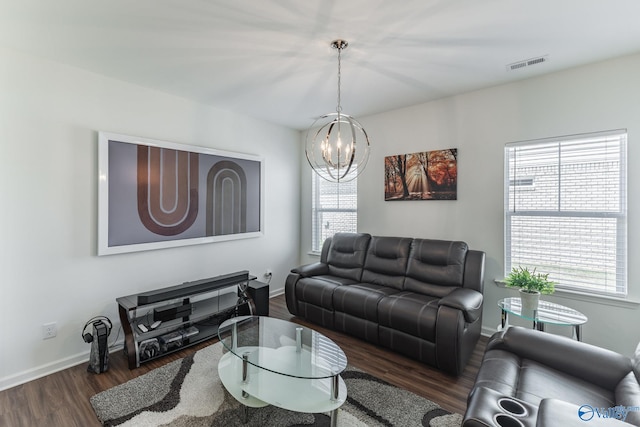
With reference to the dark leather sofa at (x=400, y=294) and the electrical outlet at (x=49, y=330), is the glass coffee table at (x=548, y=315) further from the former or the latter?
the electrical outlet at (x=49, y=330)

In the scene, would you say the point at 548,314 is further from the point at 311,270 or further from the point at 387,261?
the point at 311,270

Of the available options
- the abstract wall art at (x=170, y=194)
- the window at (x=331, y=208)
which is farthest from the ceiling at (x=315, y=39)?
the window at (x=331, y=208)

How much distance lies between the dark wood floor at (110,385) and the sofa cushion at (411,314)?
0.32 metres

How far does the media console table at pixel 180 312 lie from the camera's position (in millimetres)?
2664

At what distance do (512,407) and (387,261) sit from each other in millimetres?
2278

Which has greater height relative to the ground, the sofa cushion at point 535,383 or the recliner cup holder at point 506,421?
the recliner cup holder at point 506,421

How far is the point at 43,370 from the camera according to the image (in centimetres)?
253

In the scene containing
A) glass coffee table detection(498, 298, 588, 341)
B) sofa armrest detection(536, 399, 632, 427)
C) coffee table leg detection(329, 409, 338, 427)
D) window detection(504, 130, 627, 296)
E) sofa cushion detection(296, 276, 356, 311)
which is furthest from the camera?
sofa cushion detection(296, 276, 356, 311)

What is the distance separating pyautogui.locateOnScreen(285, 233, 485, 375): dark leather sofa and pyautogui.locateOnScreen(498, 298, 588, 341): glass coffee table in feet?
0.86

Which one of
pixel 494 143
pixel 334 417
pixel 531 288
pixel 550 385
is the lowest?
pixel 334 417

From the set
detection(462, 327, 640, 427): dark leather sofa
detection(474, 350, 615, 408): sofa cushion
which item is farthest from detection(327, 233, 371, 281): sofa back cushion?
detection(474, 350, 615, 408): sofa cushion

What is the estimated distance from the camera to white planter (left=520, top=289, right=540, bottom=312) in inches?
94.0

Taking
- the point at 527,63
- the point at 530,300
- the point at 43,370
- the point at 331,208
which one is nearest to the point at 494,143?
the point at 527,63

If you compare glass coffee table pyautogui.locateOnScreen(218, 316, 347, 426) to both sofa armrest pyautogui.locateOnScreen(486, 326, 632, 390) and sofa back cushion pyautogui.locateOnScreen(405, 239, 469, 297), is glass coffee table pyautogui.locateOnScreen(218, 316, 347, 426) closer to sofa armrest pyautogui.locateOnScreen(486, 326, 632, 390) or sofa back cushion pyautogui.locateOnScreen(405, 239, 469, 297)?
Answer: sofa armrest pyautogui.locateOnScreen(486, 326, 632, 390)
